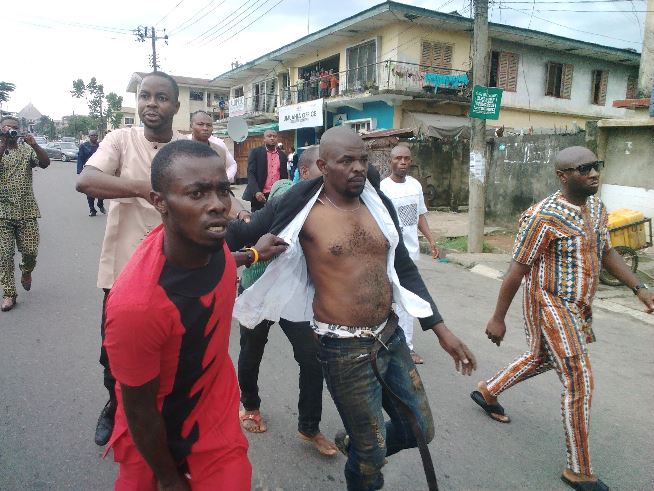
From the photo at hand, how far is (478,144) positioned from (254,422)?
23.2 ft

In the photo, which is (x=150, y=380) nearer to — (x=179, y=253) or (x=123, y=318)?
(x=123, y=318)

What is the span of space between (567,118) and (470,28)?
283 inches

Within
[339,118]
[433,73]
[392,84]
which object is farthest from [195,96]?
[433,73]

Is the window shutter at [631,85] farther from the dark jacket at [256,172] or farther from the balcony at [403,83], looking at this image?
the dark jacket at [256,172]

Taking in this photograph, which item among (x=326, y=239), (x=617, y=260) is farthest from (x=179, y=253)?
(x=617, y=260)

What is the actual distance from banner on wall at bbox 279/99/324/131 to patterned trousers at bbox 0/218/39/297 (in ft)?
52.7

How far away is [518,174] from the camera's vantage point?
12.1m

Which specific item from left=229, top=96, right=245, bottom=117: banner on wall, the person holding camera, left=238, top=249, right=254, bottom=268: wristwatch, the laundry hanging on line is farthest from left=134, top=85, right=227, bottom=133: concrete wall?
left=238, top=249, right=254, bottom=268: wristwatch

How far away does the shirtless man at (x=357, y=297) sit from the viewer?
217 centimetres

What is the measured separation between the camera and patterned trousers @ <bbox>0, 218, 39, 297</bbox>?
18.3 ft

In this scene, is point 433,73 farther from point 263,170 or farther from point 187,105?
point 187,105

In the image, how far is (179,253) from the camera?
1.61 meters

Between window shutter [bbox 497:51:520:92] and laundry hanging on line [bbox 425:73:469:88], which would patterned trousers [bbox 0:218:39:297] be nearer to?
laundry hanging on line [bbox 425:73:469:88]

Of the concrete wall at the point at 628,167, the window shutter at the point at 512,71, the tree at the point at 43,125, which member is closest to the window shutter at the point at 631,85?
the window shutter at the point at 512,71
